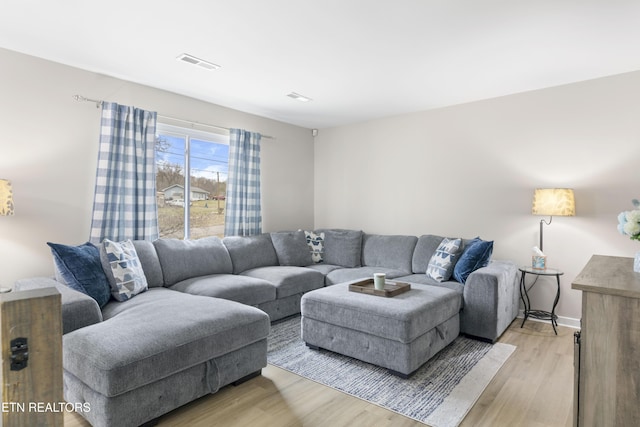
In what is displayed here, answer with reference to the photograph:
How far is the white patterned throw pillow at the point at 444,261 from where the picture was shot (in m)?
3.54

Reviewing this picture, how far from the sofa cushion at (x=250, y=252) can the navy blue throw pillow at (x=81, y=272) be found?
147 cm

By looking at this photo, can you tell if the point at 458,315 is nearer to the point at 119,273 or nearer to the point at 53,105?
the point at 119,273

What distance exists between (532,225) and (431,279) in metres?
1.23

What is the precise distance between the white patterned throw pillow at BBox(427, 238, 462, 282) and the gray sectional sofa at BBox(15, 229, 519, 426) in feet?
0.44

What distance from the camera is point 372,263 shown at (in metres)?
4.46

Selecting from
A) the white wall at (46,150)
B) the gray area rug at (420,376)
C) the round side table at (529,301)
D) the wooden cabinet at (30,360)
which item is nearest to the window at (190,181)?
the white wall at (46,150)

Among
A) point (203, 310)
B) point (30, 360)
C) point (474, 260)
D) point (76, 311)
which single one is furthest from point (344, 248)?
point (30, 360)

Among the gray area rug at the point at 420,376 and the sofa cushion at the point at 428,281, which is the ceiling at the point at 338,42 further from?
the gray area rug at the point at 420,376

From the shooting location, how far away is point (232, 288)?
10.3 feet

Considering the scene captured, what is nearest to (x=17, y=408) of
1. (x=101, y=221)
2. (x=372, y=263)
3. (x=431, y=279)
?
(x=101, y=221)

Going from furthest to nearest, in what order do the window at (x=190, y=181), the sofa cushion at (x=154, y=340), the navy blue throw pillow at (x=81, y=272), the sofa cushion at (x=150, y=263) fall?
the window at (x=190, y=181)
the sofa cushion at (x=150, y=263)
the navy blue throw pillow at (x=81, y=272)
the sofa cushion at (x=154, y=340)

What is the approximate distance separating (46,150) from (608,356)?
3915 millimetres

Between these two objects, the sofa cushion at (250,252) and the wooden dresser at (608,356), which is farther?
the sofa cushion at (250,252)

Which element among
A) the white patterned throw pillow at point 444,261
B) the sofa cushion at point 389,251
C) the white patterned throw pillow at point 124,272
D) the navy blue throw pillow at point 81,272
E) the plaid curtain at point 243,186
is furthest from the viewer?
the plaid curtain at point 243,186
